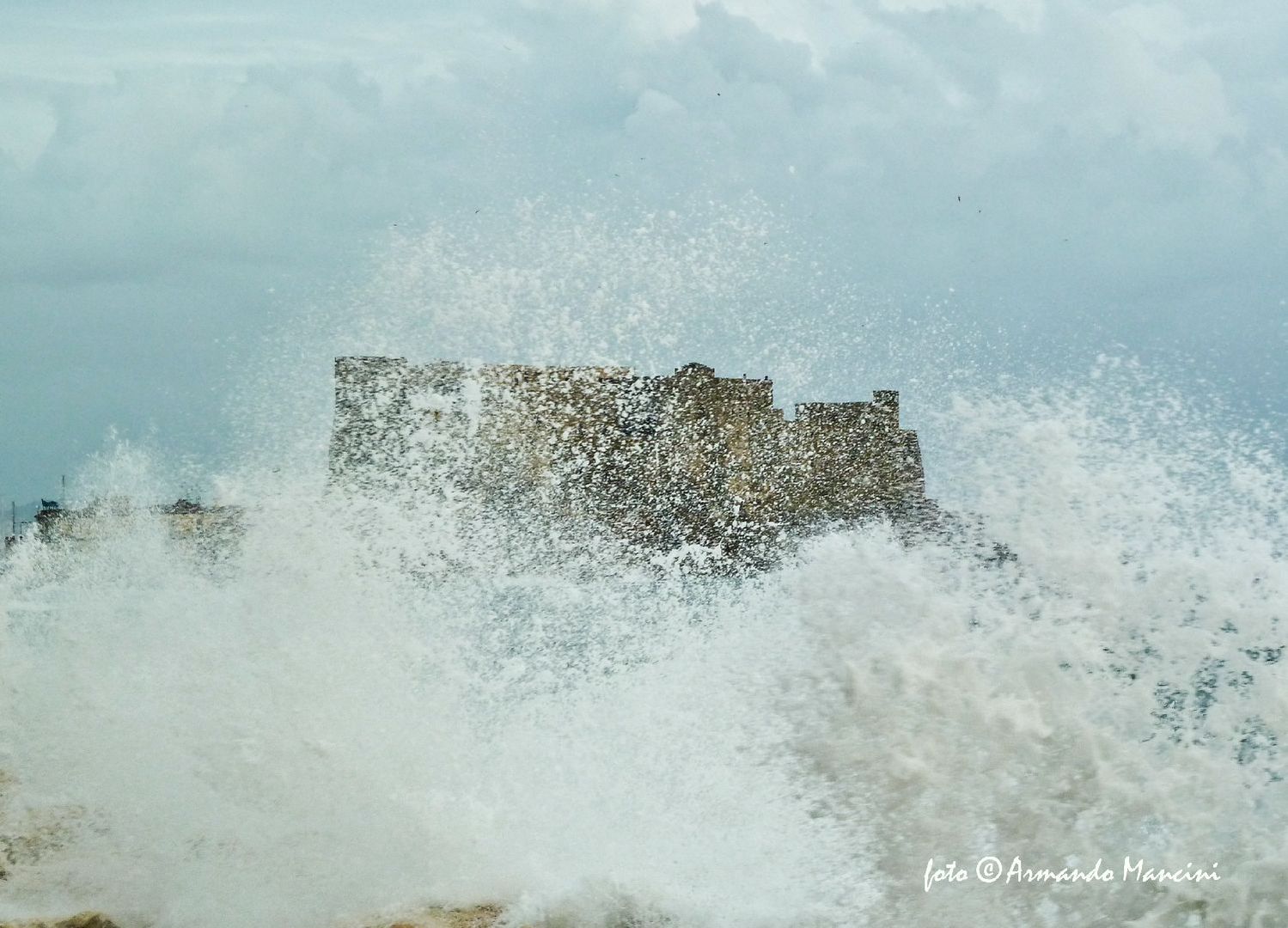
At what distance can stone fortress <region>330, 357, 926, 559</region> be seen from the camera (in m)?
19.1

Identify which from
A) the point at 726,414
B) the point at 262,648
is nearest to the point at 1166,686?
the point at 262,648

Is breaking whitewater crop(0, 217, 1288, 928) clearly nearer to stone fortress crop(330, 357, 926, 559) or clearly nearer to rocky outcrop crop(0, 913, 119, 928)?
rocky outcrop crop(0, 913, 119, 928)

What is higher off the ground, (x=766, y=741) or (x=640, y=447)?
(x=640, y=447)

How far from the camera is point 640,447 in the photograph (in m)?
22.7

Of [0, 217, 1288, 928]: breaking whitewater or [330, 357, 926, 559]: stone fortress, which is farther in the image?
[330, 357, 926, 559]: stone fortress

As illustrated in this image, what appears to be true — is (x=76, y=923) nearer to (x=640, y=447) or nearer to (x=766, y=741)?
(x=766, y=741)

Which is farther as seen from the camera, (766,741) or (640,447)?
(640,447)

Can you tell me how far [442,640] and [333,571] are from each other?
3.80ft

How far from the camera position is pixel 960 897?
18.3 feet

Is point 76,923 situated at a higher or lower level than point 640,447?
lower

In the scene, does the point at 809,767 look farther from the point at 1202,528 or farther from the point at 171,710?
the point at 171,710

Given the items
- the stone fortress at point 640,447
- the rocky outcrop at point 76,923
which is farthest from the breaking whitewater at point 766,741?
the stone fortress at point 640,447

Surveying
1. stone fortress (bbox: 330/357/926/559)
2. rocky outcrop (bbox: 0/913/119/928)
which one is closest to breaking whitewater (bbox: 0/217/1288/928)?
rocky outcrop (bbox: 0/913/119/928)

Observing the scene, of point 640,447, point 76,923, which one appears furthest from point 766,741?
point 640,447
